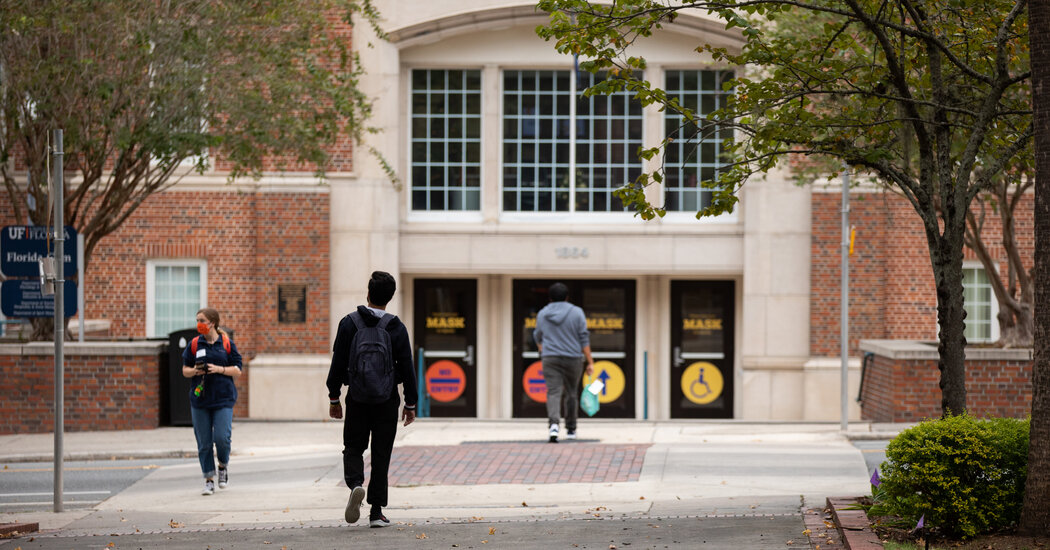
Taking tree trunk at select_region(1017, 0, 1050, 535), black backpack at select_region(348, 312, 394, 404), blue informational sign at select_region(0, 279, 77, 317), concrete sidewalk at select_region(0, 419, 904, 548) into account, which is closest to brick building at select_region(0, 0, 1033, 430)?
concrete sidewalk at select_region(0, 419, 904, 548)

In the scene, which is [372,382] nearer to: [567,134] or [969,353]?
[969,353]

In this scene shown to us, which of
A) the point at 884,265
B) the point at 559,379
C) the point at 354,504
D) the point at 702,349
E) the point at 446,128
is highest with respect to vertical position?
the point at 446,128

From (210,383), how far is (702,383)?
42.6 feet

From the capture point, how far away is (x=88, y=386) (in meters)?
16.3

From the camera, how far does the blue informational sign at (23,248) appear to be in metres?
13.2

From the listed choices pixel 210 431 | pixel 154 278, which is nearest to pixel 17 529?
pixel 210 431

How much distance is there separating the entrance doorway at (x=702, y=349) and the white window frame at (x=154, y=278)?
8112mm

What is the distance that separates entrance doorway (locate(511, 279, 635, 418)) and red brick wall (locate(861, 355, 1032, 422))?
6.43 meters

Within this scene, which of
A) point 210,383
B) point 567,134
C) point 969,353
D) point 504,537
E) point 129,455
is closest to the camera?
point 504,537

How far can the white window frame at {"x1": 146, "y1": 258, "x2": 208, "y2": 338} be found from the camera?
2150 centimetres

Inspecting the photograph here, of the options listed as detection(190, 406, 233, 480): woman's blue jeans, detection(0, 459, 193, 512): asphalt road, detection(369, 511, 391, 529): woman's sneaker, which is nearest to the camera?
detection(369, 511, 391, 529): woman's sneaker

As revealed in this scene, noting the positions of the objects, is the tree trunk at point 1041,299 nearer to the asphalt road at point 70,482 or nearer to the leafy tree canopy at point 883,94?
the leafy tree canopy at point 883,94

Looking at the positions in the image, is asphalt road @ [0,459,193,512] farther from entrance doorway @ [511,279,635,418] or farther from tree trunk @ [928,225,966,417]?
entrance doorway @ [511,279,635,418]

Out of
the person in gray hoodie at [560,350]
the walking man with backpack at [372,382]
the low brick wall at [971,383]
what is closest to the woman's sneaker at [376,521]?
the walking man with backpack at [372,382]
